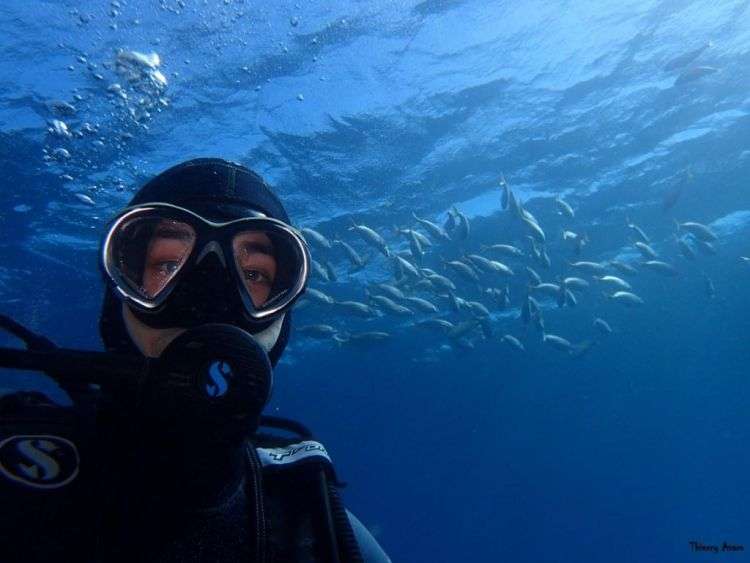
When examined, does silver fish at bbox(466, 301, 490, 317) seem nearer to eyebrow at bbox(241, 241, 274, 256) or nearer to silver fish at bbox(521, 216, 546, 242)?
silver fish at bbox(521, 216, 546, 242)

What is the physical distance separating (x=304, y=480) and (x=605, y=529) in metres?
106

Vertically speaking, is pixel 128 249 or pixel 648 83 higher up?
pixel 648 83

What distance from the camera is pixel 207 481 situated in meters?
2.35

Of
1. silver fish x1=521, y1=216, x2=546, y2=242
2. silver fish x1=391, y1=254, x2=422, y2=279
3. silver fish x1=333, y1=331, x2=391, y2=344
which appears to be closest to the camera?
silver fish x1=521, y1=216, x2=546, y2=242

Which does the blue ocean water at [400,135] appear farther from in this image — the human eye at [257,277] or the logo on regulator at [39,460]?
the logo on regulator at [39,460]

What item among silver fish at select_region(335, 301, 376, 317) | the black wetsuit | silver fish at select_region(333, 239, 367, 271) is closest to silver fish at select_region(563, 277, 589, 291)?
silver fish at select_region(335, 301, 376, 317)

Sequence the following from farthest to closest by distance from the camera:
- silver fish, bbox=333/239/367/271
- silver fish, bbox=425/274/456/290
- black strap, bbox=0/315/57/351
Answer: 1. silver fish, bbox=425/274/456/290
2. silver fish, bbox=333/239/367/271
3. black strap, bbox=0/315/57/351

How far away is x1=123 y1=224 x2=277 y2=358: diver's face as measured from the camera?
2.46m

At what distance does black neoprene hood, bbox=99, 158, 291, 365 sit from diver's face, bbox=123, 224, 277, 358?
13 centimetres

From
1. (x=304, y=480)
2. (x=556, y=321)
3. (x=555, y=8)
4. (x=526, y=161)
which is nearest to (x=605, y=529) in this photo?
(x=556, y=321)

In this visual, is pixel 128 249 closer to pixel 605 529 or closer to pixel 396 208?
pixel 396 208

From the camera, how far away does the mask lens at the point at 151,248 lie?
9.22ft

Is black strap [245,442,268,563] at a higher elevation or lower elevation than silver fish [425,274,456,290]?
lower

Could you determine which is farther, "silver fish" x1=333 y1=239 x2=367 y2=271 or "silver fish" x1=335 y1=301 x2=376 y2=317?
"silver fish" x1=335 y1=301 x2=376 y2=317
